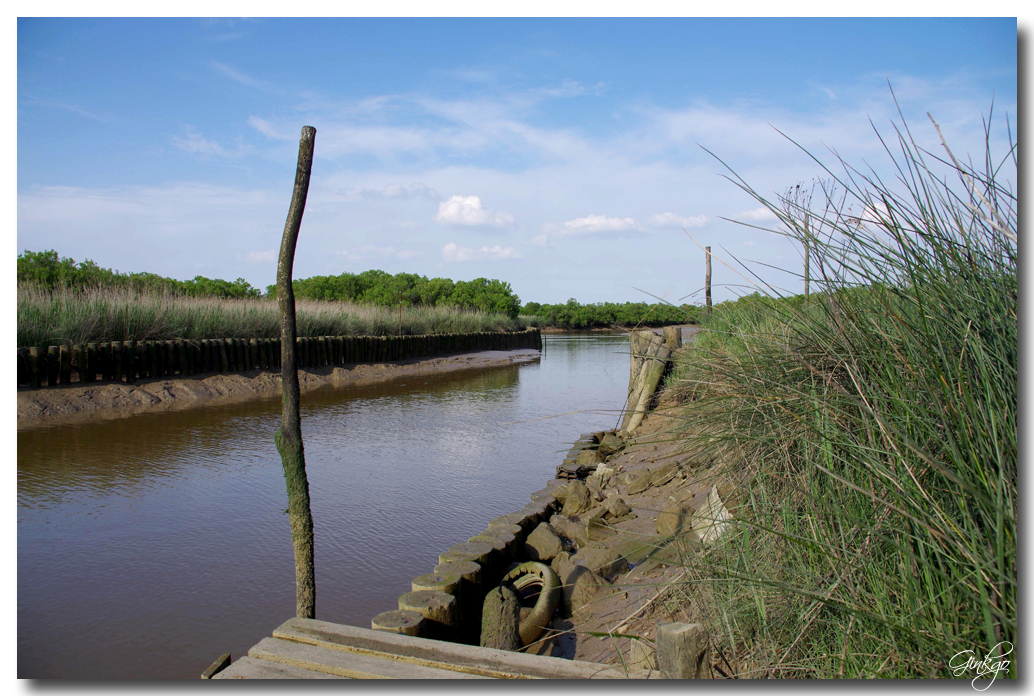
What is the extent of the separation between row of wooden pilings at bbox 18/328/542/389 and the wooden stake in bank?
8.71 meters

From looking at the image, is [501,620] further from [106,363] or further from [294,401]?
[106,363]

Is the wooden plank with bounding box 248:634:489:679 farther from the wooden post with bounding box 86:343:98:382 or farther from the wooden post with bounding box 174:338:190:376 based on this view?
the wooden post with bounding box 174:338:190:376

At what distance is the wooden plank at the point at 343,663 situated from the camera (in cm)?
216

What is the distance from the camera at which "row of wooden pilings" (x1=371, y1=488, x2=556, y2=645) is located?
2.76 meters

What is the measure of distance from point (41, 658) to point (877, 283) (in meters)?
4.10

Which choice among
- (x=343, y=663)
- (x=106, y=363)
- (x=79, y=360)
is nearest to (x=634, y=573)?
(x=343, y=663)

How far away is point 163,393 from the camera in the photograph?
10.6 m

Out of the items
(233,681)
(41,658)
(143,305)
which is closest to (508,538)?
(233,681)

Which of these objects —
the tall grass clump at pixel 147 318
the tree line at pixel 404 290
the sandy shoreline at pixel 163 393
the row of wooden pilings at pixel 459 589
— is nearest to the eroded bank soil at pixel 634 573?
the row of wooden pilings at pixel 459 589

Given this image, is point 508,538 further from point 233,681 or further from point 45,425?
point 45,425

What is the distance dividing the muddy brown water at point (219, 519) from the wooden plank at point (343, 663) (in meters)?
0.94

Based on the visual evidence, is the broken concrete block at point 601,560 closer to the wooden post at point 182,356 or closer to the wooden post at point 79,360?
the wooden post at point 79,360

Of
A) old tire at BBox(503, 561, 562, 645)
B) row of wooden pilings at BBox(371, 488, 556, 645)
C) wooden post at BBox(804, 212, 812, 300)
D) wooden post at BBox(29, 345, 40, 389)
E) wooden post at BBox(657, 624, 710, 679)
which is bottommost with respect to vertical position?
old tire at BBox(503, 561, 562, 645)

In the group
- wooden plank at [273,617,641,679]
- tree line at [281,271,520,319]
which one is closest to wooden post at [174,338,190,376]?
wooden plank at [273,617,641,679]
